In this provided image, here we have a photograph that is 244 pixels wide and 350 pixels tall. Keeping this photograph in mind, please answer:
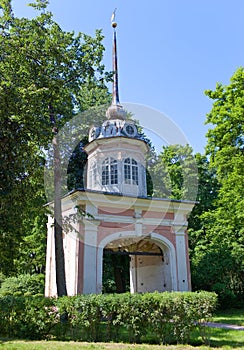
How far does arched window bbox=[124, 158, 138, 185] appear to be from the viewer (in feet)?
56.1

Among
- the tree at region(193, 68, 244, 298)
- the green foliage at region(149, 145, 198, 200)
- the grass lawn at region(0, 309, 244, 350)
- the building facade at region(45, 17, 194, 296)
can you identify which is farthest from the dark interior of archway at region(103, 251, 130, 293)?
the grass lawn at region(0, 309, 244, 350)

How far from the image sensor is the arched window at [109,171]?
55.7ft

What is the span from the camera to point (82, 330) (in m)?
9.37

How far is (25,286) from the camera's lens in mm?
20688

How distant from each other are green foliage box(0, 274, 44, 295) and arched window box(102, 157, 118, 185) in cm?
834

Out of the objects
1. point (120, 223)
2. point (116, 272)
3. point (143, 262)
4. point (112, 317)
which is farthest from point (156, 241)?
point (112, 317)

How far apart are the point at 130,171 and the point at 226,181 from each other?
507 cm

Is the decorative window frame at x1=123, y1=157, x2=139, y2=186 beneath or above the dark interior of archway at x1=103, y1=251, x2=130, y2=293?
above

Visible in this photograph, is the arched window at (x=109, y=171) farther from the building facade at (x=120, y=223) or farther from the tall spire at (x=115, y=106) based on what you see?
the tall spire at (x=115, y=106)

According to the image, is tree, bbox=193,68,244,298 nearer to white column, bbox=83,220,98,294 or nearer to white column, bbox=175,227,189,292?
white column, bbox=175,227,189,292

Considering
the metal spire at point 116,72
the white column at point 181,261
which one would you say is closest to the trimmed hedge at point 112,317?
the white column at point 181,261

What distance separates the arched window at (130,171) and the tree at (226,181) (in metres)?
4.51

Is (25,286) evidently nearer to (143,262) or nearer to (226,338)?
(143,262)

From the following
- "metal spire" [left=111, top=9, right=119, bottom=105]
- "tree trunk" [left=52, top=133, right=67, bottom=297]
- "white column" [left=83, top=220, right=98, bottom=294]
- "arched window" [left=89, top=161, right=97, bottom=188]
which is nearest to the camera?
"tree trunk" [left=52, top=133, right=67, bottom=297]
